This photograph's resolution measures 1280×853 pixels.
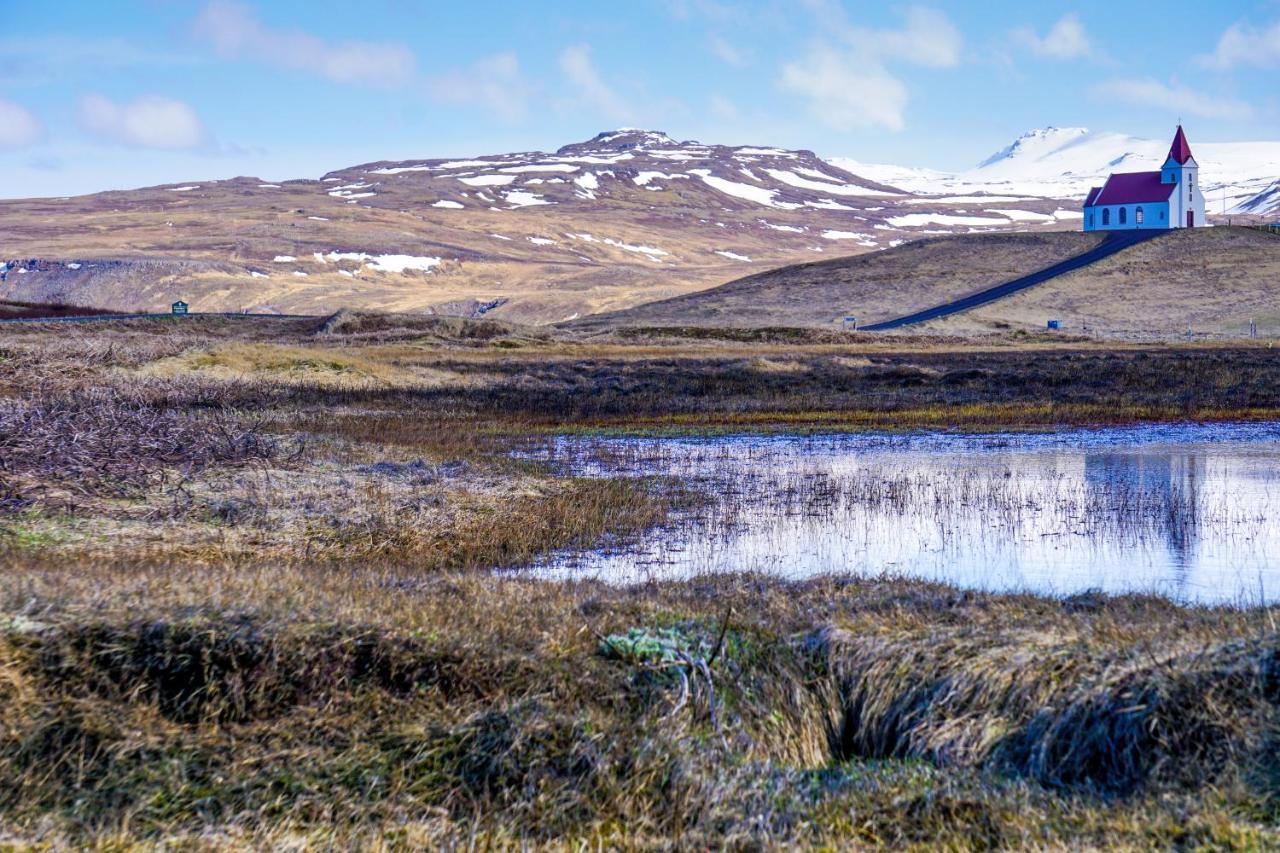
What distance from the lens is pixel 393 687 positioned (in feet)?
23.4

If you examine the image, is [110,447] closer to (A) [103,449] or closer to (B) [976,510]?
(A) [103,449]

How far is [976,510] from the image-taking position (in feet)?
55.7

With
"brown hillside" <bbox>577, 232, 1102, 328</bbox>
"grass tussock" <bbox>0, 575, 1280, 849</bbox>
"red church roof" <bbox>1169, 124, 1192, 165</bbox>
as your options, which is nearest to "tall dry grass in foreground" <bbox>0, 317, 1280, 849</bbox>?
"grass tussock" <bbox>0, 575, 1280, 849</bbox>

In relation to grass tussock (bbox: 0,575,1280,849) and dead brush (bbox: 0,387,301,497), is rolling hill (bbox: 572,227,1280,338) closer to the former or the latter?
dead brush (bbox: 0,387,301,497)

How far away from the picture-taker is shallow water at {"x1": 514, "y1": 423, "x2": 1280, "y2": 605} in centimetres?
1294

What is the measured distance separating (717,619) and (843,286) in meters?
92.4

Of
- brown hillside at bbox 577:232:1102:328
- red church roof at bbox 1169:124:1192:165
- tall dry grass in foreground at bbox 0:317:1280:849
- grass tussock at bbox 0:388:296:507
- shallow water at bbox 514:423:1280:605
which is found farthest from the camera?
red church roof at bbox 1169:124:1192:165

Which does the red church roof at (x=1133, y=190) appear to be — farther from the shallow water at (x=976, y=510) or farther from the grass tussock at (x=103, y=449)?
the grass tussock at (x=103, y=449)

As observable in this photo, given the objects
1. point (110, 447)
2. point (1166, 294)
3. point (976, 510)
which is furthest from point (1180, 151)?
point (110, 447)

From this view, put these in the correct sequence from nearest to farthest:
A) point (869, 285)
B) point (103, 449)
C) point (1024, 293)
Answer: point (103, 449), point (1024, 293), point (869, 285)

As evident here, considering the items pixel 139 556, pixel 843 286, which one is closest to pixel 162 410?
pixel 139 556

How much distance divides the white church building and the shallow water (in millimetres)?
91394

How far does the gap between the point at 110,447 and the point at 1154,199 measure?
363 ft

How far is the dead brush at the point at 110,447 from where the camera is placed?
46.7 feet
